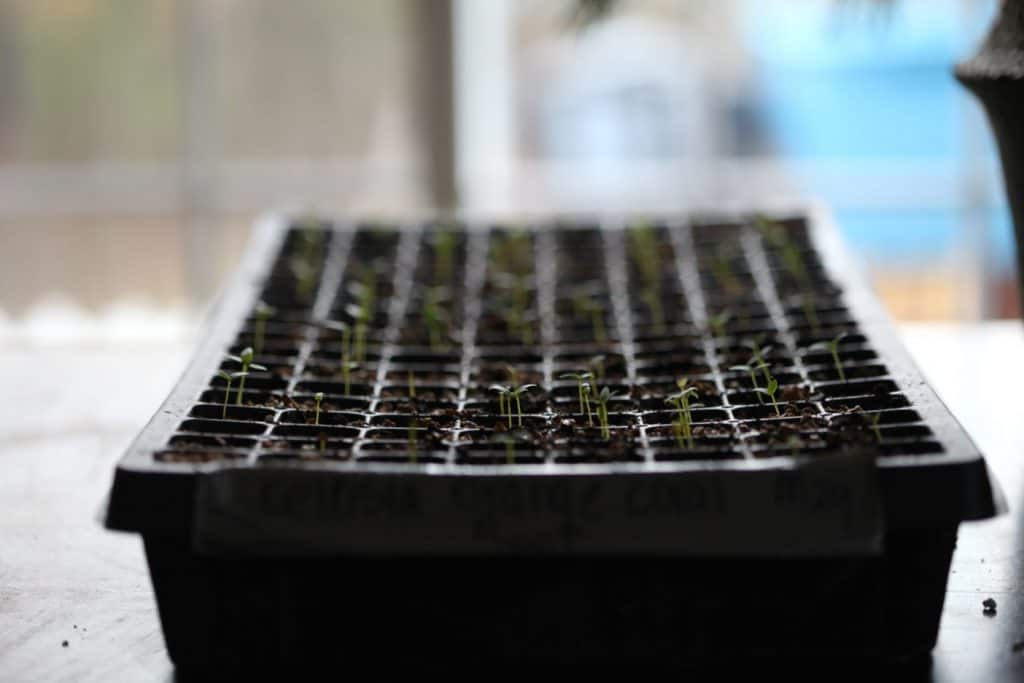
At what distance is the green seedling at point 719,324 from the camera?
102cm

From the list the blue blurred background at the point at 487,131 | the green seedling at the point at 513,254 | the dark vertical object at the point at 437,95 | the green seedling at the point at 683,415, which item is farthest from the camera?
the blue blurred background at the point at 487,131

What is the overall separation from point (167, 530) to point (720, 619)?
26 centimetres

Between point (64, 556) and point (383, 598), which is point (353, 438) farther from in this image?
point (64, 556)

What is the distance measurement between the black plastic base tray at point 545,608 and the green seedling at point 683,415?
0.33ft

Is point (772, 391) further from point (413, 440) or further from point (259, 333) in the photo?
point (259, 333)

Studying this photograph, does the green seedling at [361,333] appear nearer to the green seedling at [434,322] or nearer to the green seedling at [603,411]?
the green seedling at [434,322]

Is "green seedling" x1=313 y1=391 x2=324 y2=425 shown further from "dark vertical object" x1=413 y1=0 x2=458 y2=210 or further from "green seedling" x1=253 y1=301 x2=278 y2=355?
"dark vertical object" x1=413 y1=0 x2=458 y2=210

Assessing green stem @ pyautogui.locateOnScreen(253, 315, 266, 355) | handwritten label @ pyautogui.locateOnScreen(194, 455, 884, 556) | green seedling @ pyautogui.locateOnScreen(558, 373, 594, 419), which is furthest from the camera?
green stem @ pyautogui.locateOnScreen(253, 315, 266, 355)

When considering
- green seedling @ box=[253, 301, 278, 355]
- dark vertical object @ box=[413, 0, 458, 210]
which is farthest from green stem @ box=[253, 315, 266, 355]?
dark vertical object @ box=[413, 0, 458, 210]

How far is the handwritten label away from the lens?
2.00 ft

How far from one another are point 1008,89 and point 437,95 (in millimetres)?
2073

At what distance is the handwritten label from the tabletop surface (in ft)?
0.36

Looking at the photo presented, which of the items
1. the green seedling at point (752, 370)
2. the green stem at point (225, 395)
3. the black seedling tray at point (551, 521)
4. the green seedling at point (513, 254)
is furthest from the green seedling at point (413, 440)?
the green seedling at point (513, 254)

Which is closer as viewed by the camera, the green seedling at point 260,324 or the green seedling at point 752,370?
the green seedling at point 752,370
